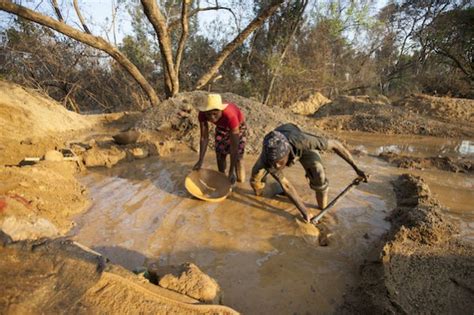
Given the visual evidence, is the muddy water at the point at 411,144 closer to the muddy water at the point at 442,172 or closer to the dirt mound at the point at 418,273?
the muddy water at the point at 442,172

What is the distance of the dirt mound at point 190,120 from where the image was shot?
6.64 m

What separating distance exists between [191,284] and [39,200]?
7.73 ft

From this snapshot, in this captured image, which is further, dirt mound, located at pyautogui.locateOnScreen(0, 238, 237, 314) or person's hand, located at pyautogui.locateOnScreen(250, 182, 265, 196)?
person's hand, located at pyautogui.locateOnScreen(250, 182, 265, 196)

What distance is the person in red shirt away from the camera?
337 centimetres

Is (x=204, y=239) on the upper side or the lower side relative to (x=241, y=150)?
lower

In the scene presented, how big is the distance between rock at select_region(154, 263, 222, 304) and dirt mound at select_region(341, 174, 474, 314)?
1.02 m

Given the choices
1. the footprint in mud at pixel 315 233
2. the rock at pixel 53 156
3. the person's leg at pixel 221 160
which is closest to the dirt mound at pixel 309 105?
the person's leg at pixel 221 160

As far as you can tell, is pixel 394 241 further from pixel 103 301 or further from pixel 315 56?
pixel 315 56

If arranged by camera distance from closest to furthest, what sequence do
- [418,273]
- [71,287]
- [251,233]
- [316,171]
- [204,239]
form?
[71,287], [418,273], [204,239], [251,233], [316,171]

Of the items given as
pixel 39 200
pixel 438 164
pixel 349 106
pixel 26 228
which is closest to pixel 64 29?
pixel 39 200

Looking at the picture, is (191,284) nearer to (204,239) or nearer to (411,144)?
(204,239)

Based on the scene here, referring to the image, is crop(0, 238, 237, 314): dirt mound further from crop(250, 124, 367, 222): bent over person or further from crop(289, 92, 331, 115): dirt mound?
crop(289, 92, 331, 115): dirt mound

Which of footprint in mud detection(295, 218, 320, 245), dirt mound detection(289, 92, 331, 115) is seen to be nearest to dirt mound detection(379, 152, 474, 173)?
footprint in mud detection(295, 218, 320, 245)

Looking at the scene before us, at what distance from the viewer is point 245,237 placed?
9.84 feet
